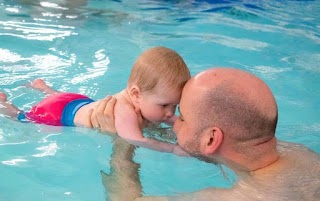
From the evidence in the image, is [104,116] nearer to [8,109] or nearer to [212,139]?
[8,109]

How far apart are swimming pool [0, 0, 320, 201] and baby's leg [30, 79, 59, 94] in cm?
9

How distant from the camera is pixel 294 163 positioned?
2.86 metres

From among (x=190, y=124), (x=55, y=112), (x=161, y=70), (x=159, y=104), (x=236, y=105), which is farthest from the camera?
(x=55, y=112)

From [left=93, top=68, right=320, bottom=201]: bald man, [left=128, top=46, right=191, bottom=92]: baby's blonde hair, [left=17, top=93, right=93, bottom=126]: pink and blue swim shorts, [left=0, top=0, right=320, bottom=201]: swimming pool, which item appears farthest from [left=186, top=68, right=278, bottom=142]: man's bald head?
[left=17, top=93, right=93, bottom=126]: pink and blue swim shorts

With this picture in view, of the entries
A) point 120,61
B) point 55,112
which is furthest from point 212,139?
point 120,61

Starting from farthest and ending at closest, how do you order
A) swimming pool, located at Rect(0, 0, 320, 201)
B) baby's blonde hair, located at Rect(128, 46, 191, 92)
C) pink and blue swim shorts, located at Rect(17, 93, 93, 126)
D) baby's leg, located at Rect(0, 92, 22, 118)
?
baby's leg, located at Rect(0, 92, 22, 118), pink and blue swim shorts, located at Rect(17, 93, 93, 126), swimming pool, located at Rect(0, 0, 320, 201), baby's blonde hair, located at Rect(128, 46, 191, 92)

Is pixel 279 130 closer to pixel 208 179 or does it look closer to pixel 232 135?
pixel 208 179

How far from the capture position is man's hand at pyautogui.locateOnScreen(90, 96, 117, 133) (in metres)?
3.85

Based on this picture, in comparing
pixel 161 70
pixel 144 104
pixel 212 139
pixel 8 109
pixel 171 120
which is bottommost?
pixel 8 109

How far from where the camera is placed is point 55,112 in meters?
4.18

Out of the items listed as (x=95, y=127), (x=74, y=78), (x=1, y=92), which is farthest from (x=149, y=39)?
(x=95, y=127)

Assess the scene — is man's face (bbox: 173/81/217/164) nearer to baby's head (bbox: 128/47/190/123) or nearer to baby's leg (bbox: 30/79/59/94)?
baby's head (bbox: 128/47/190/123)

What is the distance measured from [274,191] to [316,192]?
0.19m

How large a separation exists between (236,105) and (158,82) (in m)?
0.92
